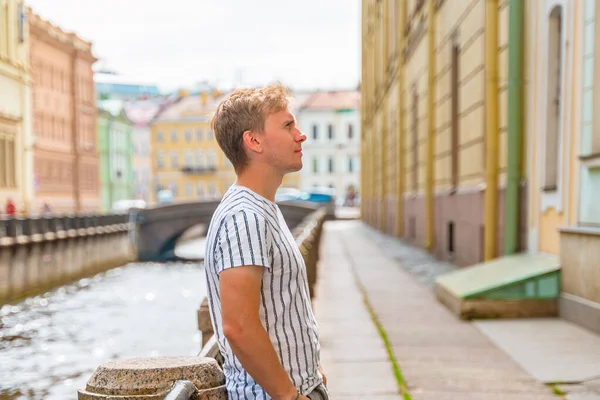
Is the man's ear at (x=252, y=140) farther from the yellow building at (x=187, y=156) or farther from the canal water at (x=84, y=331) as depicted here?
the yellow building at (x=187, y=156)

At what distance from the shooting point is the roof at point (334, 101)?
2749 inches

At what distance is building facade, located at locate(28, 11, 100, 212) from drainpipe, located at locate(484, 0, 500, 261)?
35.4 m

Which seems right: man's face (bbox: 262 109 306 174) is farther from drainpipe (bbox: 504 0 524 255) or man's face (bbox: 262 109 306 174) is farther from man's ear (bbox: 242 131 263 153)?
drainpipe (bbox: 504 0 524 255)

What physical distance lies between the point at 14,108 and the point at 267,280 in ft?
117

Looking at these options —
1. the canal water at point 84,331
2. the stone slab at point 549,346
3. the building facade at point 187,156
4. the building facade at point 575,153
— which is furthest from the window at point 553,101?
the building facade at point 187,156

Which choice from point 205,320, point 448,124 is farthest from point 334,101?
point 205,320

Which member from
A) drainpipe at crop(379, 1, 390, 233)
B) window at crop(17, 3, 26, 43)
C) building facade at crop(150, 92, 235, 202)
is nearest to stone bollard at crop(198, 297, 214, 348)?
drainpipe at crop(379, 1, 390, 233)

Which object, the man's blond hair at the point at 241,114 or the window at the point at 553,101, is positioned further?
the window at the point at 553,101

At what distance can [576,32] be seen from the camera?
6.20 metres

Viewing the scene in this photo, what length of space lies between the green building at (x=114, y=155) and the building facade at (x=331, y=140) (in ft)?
51.0

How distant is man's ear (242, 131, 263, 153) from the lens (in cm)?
181

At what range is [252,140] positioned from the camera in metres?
1.82

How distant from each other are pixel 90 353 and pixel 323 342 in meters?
9.63

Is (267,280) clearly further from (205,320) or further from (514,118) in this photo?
(514,118)
